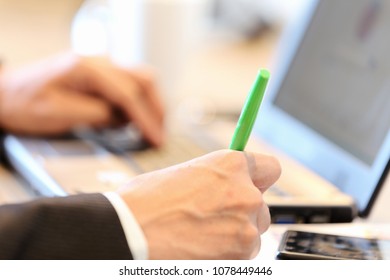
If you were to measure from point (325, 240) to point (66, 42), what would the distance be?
135cm

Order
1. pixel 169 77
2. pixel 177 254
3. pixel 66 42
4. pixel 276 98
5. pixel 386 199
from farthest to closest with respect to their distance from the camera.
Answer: pixel 66 42, pixel 169 77, pixel 276 98, pixel 386 199, pixel 177 254

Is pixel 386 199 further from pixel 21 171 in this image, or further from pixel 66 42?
pixel 66 42

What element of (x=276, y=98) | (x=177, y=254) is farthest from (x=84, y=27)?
(x=177, y=254)

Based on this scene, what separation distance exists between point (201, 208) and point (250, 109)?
0.09 metres

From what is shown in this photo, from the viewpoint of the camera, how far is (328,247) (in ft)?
2.00

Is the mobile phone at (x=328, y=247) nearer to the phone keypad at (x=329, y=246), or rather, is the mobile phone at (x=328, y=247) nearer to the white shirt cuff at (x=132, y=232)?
the phone keypad at (x=329, y=246)

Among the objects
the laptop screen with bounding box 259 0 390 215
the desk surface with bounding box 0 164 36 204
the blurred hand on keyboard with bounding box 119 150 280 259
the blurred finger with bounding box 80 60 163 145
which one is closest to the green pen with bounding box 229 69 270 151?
the blurred hand on keyboard with bounding box 119 150 280 259

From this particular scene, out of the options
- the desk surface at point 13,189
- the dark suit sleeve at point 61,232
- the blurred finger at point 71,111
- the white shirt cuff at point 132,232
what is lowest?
the desk surface at point 13,189

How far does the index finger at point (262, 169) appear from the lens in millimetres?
575

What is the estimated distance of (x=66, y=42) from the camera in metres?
1.85

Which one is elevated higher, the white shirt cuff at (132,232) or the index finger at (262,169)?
the index finger at (262,169)

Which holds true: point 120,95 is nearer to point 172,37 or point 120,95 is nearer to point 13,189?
point 13,189

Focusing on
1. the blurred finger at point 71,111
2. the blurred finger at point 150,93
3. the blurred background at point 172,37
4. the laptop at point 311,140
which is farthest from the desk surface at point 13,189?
the blurred background at point 172,37

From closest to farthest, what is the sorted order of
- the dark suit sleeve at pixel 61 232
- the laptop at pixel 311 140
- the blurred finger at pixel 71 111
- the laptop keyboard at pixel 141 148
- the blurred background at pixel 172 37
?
the dark suit sleeve at pixel 61 232, the laptop at pixel 311 140, the laptop keyboard at pixel 141 148, the blurred finger at pixel 71 111, the blurred background at pixel 172 37
